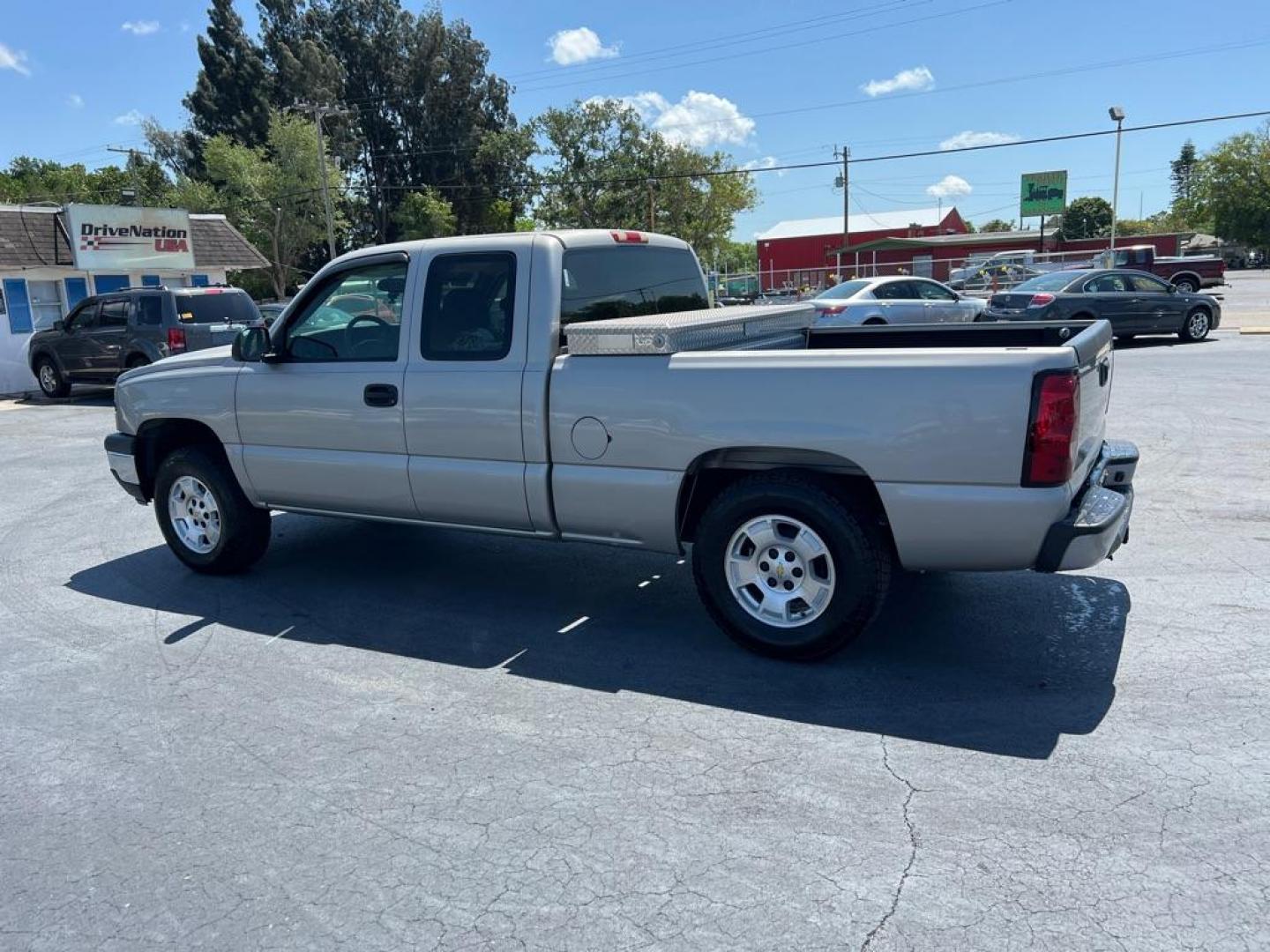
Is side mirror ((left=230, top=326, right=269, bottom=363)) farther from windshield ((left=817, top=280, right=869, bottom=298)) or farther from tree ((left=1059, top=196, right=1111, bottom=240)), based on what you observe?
tree ((left=1059, top=196, right=1111, bottom=240))

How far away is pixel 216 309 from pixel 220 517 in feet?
39.4

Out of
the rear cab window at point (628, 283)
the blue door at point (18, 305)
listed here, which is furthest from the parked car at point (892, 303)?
the blue door at point (18, 305)

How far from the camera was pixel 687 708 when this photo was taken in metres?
4.27

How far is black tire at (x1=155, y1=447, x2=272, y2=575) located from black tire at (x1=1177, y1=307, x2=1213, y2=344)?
18619 millimetres

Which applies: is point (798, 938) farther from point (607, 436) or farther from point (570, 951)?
point (607, 436)

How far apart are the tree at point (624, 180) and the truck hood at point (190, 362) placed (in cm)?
5048

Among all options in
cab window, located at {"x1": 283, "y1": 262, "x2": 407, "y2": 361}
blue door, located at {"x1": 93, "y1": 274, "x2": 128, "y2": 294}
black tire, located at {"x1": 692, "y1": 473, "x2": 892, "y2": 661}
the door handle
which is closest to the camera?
black tire, located at {"x1": 692, "y1": 473, "x2": 892, "y2": 661}

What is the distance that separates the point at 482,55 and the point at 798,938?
71.0m

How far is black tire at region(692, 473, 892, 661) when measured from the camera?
172 inches

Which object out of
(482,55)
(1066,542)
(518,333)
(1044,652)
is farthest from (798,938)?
(482,55)

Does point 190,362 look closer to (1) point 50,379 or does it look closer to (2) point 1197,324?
(1) point 50,379

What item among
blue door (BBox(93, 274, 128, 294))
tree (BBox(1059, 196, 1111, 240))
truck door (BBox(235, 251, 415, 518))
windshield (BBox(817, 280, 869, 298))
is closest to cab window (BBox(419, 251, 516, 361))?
truck door (BBox(235, 251, 415, 518))

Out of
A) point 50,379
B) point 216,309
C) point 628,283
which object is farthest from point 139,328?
point 628,283

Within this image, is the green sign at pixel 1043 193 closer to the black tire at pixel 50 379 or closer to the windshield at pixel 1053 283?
the windshield at pixel 1053 283
